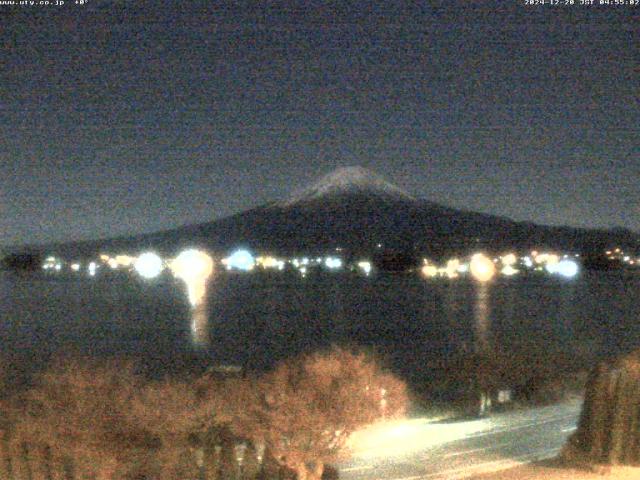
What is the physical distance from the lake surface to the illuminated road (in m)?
7.80

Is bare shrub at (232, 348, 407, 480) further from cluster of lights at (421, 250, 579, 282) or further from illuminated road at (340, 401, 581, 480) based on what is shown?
cluster of lights at (421, 250, 579, 282)

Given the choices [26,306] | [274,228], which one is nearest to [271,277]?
[274,228]

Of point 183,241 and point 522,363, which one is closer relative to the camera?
point 522,363

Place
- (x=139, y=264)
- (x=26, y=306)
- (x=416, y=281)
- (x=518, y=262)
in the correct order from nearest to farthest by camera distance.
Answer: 1. (x=26, y=306)
2. (x=416, y=281)
3. (x=518, y=262)
4. (x=139, y=264)

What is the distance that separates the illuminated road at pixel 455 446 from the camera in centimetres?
986

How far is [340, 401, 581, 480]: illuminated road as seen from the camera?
986cm

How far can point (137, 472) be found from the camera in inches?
364

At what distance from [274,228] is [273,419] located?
255ft

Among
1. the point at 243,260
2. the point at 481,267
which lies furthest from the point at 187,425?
the point at 243,260

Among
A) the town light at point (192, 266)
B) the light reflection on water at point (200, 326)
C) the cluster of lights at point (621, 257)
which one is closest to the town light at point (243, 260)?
the town light at point (192, 266)

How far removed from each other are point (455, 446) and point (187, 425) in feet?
12.1

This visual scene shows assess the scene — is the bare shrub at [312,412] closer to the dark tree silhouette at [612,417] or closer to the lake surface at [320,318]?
the dark tree silhouette at [612,417]

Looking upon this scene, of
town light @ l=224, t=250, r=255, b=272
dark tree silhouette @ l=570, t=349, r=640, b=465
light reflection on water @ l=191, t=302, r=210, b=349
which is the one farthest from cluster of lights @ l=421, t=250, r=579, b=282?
dark tree silhouette @ l=570, t=349, r=640, b=465

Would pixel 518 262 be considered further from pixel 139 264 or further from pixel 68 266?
pixel 68 266
